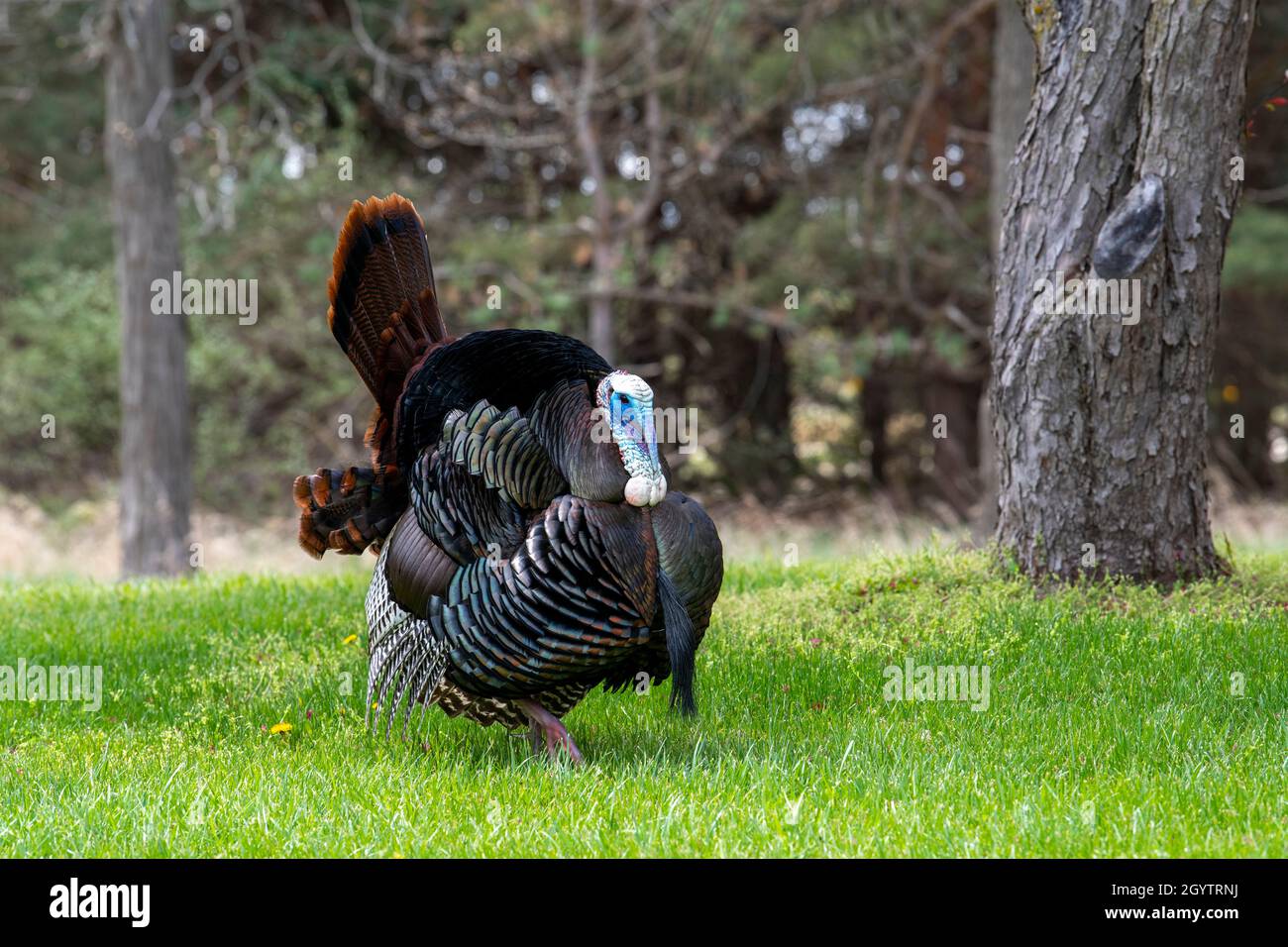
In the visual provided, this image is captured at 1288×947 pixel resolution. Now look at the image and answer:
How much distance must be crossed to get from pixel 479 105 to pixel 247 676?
9.63m

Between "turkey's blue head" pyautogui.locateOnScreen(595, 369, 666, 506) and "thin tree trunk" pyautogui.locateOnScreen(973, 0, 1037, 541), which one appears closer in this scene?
"turkey's blue head" pyautogui.locateOnScreen(595, 369, 666, 506)

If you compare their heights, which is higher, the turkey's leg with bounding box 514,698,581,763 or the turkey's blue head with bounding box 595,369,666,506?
the turkey's blue head with bounding box 595,369,666,506

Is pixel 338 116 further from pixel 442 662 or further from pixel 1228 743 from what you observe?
pixel 1228 743

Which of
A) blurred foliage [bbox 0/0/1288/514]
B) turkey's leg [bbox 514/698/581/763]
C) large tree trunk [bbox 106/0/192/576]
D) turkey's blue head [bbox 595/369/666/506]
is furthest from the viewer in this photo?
blurred foliage [bbox 0/0/1288/514]

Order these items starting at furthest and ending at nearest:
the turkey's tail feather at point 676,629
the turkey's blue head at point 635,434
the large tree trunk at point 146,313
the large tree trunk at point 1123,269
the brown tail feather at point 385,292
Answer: the large tree trunk at point 146,313 → the large tree trunk at point 1123,269 → the brown tail feather at point 385,292 → the turkey's tail feather at point 676,629 → the turkey's blue head at point 635,434

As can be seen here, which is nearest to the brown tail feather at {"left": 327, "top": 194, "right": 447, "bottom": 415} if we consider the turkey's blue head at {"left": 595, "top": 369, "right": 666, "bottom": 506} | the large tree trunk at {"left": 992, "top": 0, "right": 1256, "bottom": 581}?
the turkey's blue head at {"left": 595, "top": 369, "right": 666, "bottom": 506}

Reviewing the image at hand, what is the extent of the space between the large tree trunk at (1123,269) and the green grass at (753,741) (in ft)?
1.29

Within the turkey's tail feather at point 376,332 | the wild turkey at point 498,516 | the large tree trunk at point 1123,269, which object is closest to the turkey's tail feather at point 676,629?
the wild turkey at point 498,516

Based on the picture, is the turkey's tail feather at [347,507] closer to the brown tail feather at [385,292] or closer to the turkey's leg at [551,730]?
the brown tail feather at [385,292]

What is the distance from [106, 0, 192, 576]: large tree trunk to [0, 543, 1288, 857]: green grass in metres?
3.84

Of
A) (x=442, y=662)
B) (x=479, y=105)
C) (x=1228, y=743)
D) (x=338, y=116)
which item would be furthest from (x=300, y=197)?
(x=1228, y=743)

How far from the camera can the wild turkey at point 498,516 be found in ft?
12.8

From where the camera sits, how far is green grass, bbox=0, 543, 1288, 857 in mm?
3562

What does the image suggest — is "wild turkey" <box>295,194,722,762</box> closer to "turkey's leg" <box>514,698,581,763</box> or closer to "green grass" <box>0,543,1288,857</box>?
"turkey's leg" <box>514,698,581,763</box>
